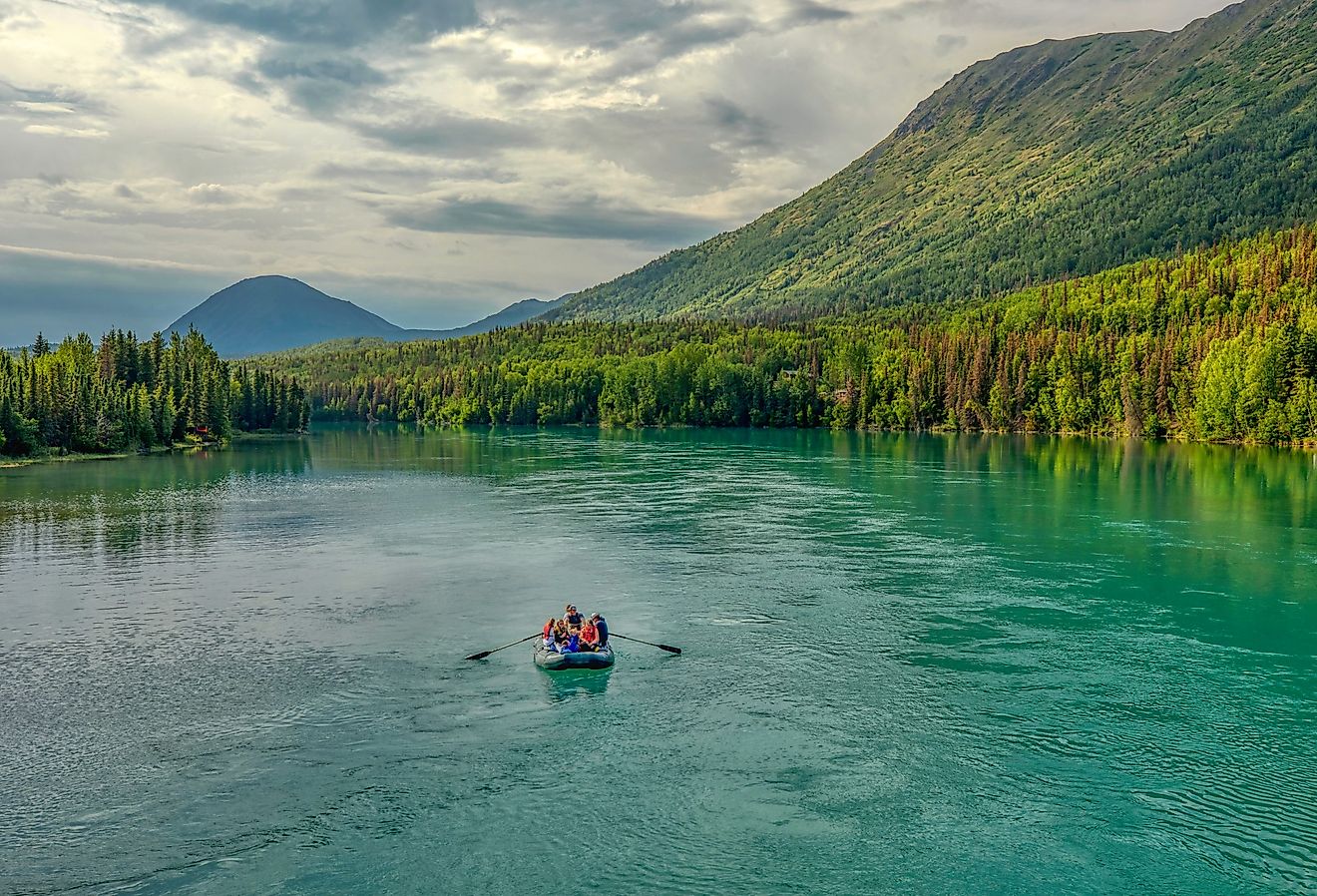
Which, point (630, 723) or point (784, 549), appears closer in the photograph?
point (630, 723)

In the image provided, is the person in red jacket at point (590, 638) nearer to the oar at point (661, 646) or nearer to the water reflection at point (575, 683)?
the water reflection at point (575, 683)

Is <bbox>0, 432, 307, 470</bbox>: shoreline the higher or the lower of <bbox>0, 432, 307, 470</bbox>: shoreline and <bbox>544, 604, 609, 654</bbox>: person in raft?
the higher

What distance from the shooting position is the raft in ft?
128

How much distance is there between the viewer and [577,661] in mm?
38969

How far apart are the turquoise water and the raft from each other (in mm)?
805

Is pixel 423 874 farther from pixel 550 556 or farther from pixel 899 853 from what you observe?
pixel 550 556

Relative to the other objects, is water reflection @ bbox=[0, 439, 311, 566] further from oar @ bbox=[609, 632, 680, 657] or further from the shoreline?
oar @ bbox=[609, 632, 680, 657]

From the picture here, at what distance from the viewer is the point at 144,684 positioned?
37.8m

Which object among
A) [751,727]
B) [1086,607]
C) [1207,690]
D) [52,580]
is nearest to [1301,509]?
[1086,607]

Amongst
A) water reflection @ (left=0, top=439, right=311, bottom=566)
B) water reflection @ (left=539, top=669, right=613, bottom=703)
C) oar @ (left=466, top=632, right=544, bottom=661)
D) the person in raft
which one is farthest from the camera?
water reflection @ (left=0, top=439, right=311, bottom=566)

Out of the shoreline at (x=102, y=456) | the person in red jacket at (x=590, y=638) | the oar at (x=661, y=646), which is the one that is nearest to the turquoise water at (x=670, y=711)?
the oar at (x=661, y=646)

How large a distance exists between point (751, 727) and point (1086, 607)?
23.9 metres

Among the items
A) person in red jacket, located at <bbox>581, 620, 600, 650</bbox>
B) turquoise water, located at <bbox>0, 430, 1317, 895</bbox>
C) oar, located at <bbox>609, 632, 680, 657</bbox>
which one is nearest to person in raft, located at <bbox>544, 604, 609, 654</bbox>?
person in red jacket, located at <bbox>581, 620, 600, 650</bbox>

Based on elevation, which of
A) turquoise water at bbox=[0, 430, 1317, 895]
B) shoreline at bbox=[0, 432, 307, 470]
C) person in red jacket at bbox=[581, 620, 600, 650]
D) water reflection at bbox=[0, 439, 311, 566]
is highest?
shoreline at bbox=[0, 432, 307, 470]
